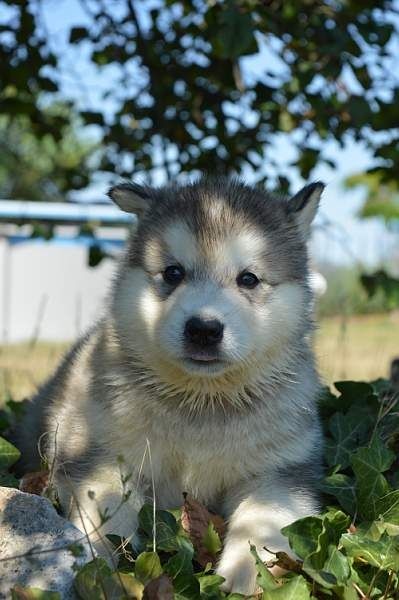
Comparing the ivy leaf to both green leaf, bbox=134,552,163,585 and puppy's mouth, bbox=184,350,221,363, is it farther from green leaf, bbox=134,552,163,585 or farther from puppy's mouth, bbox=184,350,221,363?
puppy's mouth, bbox=184,350,221,363

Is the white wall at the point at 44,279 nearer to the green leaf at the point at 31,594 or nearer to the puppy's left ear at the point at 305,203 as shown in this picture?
the puppy's left ear at the point at 305,203

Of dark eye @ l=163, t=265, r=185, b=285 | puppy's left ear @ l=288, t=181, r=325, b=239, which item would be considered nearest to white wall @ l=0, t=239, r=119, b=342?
puppy's left ear @ l=288, t=181, r=325, b=239

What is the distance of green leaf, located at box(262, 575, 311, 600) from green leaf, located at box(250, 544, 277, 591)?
0.04 meters

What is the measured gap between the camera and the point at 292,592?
111 inches

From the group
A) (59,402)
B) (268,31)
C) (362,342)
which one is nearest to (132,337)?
(59,402)

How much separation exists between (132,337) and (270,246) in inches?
29.4

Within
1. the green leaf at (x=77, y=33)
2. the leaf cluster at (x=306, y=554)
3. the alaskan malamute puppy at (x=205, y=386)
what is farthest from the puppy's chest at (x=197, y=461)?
the green leaf at (x=77, y=33)

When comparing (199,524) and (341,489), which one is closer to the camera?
(199,524)

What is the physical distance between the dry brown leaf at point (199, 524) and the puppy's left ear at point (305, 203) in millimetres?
1460

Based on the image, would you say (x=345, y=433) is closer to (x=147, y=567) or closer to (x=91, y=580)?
(x=147, y=567)

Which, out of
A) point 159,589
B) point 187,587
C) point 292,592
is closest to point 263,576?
point 292,592

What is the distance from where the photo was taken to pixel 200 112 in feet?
21.3

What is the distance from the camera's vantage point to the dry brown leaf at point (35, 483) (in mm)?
3570

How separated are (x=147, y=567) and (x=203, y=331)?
927 mm
